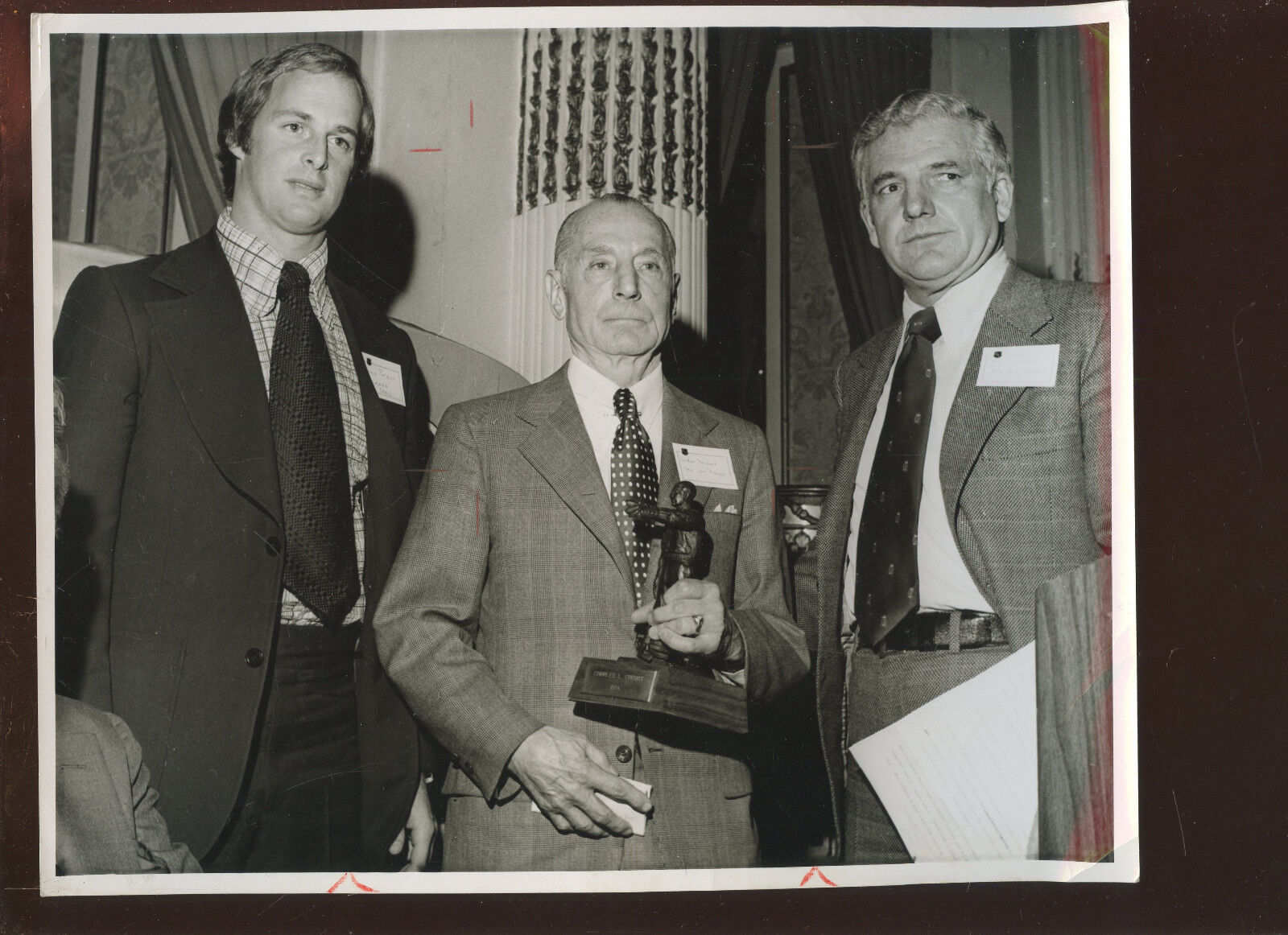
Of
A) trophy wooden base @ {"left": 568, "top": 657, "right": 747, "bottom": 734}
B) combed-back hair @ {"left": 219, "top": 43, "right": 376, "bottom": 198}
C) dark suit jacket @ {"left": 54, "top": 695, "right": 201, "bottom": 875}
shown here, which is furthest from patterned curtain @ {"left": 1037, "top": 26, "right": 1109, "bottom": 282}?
dark suit jacket @ {"left": 54, "top": 695, "right": 201, "bottom": 875}

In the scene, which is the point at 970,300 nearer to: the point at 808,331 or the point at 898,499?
the point at 808,331

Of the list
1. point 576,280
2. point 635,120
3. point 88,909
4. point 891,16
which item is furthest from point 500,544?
point 891,16

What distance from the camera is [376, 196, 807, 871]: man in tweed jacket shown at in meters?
2.44

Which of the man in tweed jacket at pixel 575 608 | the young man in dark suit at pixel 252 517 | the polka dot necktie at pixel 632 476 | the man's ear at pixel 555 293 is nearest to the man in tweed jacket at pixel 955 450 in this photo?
the man in tweed jacket at pixel 575 608

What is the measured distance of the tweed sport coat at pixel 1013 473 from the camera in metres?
2.55

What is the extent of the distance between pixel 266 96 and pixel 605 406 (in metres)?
1.10

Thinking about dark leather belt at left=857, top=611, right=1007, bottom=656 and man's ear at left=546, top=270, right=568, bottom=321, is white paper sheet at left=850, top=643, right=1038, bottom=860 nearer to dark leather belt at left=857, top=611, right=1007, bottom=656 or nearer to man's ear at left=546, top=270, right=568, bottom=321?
dark leather belt at left=857, top=611, right=1007, bottom=656

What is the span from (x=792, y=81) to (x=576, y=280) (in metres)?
0.74

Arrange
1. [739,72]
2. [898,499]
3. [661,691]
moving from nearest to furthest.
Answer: [661,691], [898,499], [739,72]

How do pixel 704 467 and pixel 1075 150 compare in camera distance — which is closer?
pixel 704 467

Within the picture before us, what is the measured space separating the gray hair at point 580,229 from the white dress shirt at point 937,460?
2.00 feet

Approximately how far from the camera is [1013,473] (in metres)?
2.57

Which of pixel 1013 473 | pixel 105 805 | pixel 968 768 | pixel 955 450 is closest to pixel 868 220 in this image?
pixel 955 450

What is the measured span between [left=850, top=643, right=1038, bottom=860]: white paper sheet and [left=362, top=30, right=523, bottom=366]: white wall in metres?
1.30
